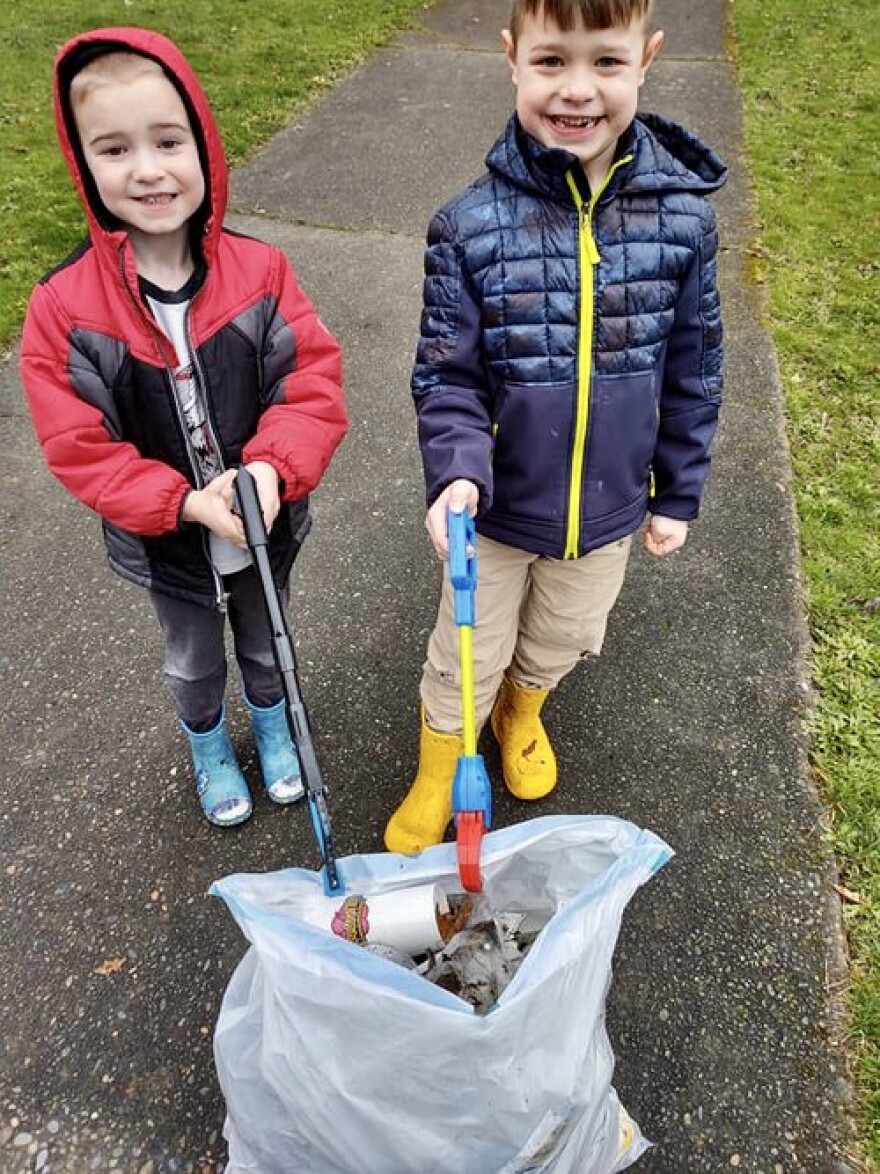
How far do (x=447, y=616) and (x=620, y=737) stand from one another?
72 centimetres

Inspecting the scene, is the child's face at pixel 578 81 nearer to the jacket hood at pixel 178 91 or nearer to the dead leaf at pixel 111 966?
the jacket hood at pixel 178 91

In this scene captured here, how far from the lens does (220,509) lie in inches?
60.9

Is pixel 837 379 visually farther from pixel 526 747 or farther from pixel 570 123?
pixel 570 123

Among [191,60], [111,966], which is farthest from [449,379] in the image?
[191,60]

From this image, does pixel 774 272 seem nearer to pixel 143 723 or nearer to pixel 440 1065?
pixel 143 723

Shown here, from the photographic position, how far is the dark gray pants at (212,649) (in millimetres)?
1928

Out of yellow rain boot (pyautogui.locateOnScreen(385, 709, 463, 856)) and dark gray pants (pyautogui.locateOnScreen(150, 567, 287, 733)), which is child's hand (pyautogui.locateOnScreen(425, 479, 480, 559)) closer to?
dark gray pants (pyautogui.locateOnScreen(150, 567, 287, 733))

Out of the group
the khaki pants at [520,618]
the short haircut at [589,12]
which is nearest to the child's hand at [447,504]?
the khaki pants at [520,618]

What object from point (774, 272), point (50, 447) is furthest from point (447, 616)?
point (774, 272)

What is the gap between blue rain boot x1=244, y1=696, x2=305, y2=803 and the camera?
2.23 meters

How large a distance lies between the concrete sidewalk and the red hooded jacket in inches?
33.1

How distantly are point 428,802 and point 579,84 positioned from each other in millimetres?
1522

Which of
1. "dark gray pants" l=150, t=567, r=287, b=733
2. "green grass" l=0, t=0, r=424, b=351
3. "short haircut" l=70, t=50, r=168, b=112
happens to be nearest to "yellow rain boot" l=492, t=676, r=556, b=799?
"dark gray pants" l=150, t=567, r=287, b=733

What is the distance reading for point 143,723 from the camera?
2.45 metres
